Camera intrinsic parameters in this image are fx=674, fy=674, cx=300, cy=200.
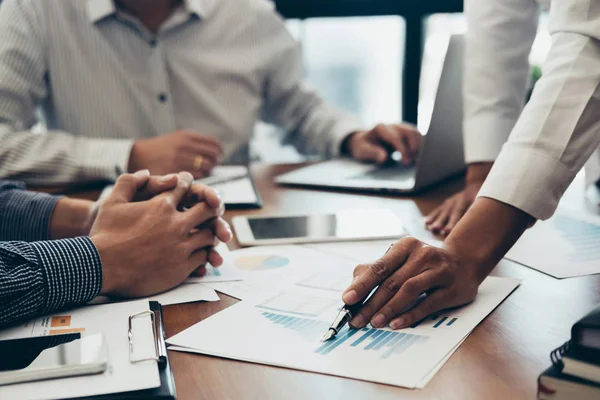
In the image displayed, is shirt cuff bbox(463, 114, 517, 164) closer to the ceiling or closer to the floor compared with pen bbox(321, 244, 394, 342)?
closer to the ceiling

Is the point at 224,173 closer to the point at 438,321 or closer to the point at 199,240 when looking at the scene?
the point at 199,240

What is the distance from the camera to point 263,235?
3.54 feet

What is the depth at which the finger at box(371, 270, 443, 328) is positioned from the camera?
726 millimetres

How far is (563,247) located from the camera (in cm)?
98

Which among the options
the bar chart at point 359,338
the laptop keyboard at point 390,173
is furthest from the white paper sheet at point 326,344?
the laptop keyboard at point 390,173

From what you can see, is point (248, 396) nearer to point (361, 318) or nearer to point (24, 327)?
point (361, 318)

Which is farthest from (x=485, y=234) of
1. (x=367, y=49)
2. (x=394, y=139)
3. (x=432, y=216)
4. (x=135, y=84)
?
(x=367, y=49)

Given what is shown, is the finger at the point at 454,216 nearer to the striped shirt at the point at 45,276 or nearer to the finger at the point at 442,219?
the finger at the point at 442,219

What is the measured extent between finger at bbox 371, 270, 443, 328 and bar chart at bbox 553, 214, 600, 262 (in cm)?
28

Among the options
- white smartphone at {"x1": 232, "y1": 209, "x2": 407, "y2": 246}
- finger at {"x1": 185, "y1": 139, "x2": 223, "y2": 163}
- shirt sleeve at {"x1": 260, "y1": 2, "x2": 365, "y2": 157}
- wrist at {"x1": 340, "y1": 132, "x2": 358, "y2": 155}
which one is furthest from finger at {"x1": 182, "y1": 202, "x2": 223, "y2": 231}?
shirt sleeve at {"x1": 260, "y1": 2, "x2": 365, "y2": 157}

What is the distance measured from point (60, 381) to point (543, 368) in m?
0.44

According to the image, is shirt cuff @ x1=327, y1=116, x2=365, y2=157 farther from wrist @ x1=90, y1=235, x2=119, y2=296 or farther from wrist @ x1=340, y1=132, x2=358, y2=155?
wrist @ x1=90, y1=235, x2=119, y2=296

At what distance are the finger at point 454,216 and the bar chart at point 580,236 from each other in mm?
150

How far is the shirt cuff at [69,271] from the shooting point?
78 cm
